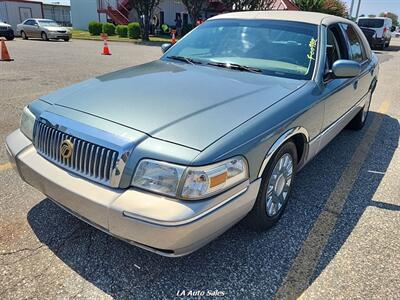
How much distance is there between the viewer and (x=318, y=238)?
2.90 m

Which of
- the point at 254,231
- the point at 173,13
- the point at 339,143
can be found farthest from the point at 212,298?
the point at 173,13

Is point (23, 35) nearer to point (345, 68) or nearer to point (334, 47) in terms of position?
point (334, 47)

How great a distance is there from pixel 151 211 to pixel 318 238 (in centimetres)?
160

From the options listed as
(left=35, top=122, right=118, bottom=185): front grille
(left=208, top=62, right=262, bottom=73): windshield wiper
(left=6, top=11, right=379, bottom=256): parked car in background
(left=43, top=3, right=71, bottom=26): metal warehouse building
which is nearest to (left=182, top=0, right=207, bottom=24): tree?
(left=6, top=11, right=379, bottom=256): parked car in background

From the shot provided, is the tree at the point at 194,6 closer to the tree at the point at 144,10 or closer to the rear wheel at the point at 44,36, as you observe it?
the tree at the point at 144,10

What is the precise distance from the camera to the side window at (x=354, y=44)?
436cm

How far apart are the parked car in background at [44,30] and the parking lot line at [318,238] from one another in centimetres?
2307

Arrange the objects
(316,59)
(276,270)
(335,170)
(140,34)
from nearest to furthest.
A: (276,270)
(316,59)
(335,170)
(140,34)

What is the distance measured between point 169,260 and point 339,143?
3544mm

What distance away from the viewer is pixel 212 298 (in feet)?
7.39

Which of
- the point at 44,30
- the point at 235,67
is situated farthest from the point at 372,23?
the point at 235,67

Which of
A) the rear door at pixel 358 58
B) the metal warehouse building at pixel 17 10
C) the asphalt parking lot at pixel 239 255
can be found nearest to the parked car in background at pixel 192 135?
the asphalt parking lot at pixel 239 255

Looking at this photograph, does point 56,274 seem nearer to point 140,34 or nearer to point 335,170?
point 335,170

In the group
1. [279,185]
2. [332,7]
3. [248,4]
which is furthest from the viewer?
[332,7]
